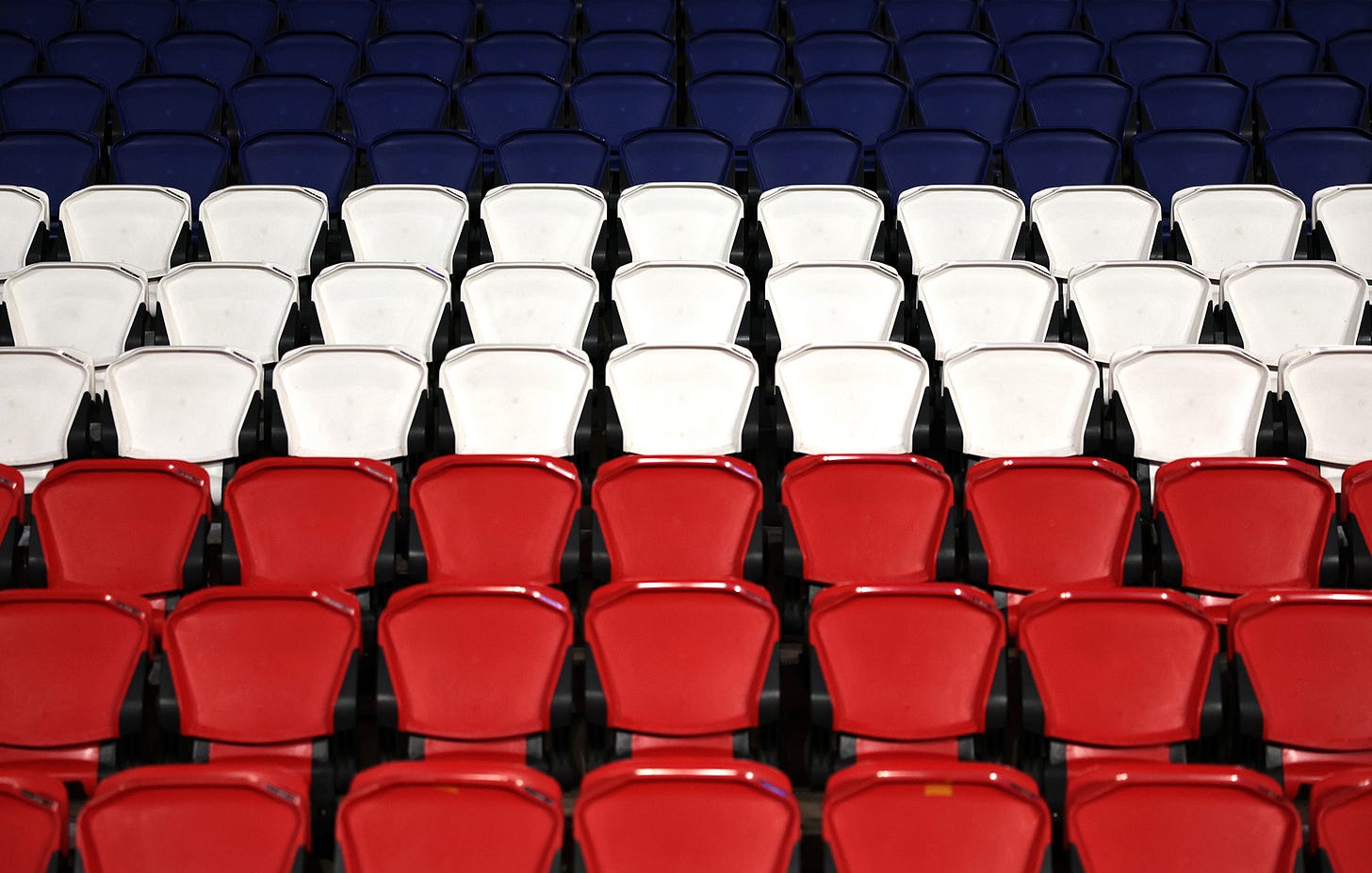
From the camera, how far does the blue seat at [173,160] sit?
4.43 m

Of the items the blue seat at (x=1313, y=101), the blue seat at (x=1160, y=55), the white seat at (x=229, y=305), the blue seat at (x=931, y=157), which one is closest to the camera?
the white seat at (x=229, y=305)

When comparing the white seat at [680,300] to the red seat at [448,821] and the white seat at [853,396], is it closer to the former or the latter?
the white seat at [853,396]

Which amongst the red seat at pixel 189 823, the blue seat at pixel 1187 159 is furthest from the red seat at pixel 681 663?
the blue seat at pixel 1187 159

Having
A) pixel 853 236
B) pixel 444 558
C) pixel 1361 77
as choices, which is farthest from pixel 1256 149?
pixel 444 558

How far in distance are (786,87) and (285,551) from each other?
2.86 metres

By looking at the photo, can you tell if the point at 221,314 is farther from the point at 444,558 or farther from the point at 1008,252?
the point at 1008,252

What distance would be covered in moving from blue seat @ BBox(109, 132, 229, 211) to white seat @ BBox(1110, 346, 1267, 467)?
3076 millimetres

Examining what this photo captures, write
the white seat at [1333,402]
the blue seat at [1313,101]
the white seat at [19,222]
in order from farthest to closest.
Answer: the blue seat at [1313,101]
the white seat at [19,222]
the white seat at [1333,402]

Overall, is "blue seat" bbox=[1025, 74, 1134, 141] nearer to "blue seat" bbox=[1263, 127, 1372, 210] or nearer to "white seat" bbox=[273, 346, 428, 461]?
"blue seat" bbox=[1263, 127, 1372, 210]

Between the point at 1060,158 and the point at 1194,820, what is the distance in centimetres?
297

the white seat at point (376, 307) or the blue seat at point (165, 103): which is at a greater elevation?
the blue seat at point (165, 103)

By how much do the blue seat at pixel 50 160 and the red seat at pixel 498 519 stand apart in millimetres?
2499

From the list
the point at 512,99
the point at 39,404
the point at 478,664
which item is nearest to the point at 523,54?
the point at 512,99

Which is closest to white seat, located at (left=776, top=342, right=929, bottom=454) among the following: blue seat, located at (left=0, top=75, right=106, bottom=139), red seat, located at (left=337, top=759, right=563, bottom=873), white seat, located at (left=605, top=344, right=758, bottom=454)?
white seat, located at (left=605, top=344, right=758, bottom=454)
